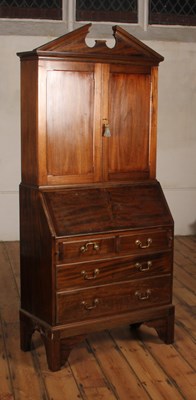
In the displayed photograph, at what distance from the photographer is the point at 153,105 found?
167 inches

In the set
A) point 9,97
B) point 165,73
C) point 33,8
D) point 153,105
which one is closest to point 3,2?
point 33,8

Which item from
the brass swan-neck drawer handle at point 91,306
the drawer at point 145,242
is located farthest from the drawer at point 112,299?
the drawer at point 145,242

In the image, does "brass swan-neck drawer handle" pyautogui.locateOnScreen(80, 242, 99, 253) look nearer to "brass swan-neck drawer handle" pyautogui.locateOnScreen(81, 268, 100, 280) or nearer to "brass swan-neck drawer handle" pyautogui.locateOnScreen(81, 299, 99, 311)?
"brass swan-neck drawer handle" pyautogui.locateOnScreen(81, 268, 100, 280)

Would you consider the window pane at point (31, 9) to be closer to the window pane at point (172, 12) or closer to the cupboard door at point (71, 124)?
the window pane at point (172, 12)

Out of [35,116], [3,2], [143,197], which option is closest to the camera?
[35,116]

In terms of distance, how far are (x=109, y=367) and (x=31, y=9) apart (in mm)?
4841

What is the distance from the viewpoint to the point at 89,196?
4.02m

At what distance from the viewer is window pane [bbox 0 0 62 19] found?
7.46 metres

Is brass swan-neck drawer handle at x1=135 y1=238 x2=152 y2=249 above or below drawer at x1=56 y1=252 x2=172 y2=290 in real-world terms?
above

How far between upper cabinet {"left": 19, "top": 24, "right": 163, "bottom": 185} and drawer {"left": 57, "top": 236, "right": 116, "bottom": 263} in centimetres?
38

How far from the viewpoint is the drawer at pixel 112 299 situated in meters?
3.91

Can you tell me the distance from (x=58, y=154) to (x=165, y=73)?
4.16 m

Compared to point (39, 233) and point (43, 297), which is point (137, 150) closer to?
point (39, 233)

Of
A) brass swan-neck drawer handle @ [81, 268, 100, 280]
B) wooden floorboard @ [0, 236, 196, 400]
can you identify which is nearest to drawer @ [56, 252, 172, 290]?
brass swan-neck drawer handle @ [81, 268, 100, 280]
